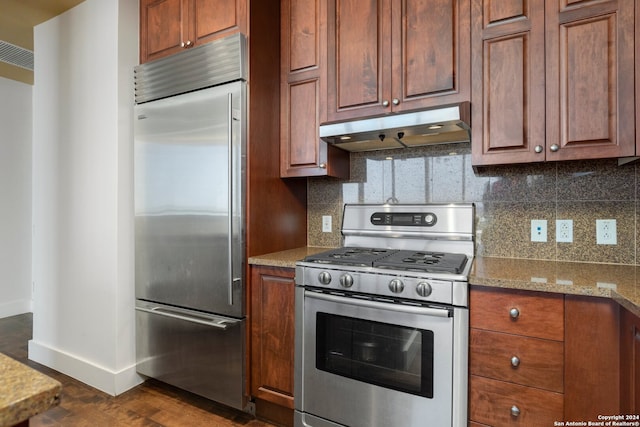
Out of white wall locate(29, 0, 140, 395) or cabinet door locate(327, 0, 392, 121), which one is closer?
cabinet door locate(327, 0, 392, 121)

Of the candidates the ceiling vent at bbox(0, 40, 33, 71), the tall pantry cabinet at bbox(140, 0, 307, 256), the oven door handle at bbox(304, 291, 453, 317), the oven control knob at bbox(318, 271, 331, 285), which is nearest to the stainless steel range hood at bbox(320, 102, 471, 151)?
the tall pantry cabinet at bbox(140, 0, 307, 256)

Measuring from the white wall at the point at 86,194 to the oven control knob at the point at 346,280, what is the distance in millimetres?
1515

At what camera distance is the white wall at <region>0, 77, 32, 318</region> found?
A: 12.3 feet

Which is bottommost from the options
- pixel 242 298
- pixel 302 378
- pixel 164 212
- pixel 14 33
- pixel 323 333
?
pixel 302 378

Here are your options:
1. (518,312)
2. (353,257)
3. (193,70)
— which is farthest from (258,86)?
(518,312)

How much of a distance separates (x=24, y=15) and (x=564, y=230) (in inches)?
153

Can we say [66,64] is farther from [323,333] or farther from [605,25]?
[605,25]

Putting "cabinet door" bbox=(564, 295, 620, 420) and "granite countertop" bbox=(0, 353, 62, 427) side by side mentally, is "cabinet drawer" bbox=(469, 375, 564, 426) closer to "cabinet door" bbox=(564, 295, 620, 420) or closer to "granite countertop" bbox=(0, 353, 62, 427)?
"cabinet door" bbox=(564, 295, 620, 420)

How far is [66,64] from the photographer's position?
2.52 metres

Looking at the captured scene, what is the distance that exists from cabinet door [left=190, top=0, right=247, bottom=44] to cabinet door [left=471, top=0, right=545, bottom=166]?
1.23 meters

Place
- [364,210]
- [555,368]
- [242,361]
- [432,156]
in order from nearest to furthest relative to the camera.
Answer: [555,368], [242,361], [432,156], [364,210]

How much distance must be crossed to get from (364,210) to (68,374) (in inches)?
94.6

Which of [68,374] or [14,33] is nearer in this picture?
[68,374]

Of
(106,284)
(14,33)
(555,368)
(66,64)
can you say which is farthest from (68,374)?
(555,368)
